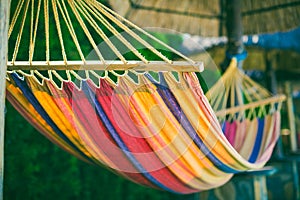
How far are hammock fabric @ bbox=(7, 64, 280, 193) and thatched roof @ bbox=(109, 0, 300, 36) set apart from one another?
1900 mm

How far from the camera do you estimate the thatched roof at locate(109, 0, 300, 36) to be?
4113mm

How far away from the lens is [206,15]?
448cm

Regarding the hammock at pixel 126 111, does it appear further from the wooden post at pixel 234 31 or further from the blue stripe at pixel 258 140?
the wooden post at pixel 234 31

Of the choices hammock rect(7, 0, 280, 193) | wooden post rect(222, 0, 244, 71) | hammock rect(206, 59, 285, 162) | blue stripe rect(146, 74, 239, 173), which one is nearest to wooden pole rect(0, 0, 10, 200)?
hammock rect(7, 0, 280, 193)

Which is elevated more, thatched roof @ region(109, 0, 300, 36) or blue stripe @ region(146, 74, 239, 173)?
thatched roof @ region(109, 0, 300, 36)

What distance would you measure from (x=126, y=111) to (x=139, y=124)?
8 centimetres

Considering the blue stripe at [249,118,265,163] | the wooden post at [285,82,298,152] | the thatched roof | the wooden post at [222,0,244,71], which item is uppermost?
the thatched roof

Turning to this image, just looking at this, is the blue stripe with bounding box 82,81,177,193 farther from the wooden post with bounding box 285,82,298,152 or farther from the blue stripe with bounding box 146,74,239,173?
the wooden post with bounding box 285,82,298,152

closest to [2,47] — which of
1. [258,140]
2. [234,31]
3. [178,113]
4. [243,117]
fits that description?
[178,113]

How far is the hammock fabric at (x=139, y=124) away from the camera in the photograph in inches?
72.4

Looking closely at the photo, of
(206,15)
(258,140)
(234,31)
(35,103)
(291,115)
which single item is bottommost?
(258,140)

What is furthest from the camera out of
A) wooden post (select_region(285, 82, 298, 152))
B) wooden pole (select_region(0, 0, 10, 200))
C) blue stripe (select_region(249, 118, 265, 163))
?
wooden post (select_region(285, 82, 298, 152))

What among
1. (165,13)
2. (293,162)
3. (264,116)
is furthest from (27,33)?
(293,162)

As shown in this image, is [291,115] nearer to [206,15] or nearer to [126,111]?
[206,15]
